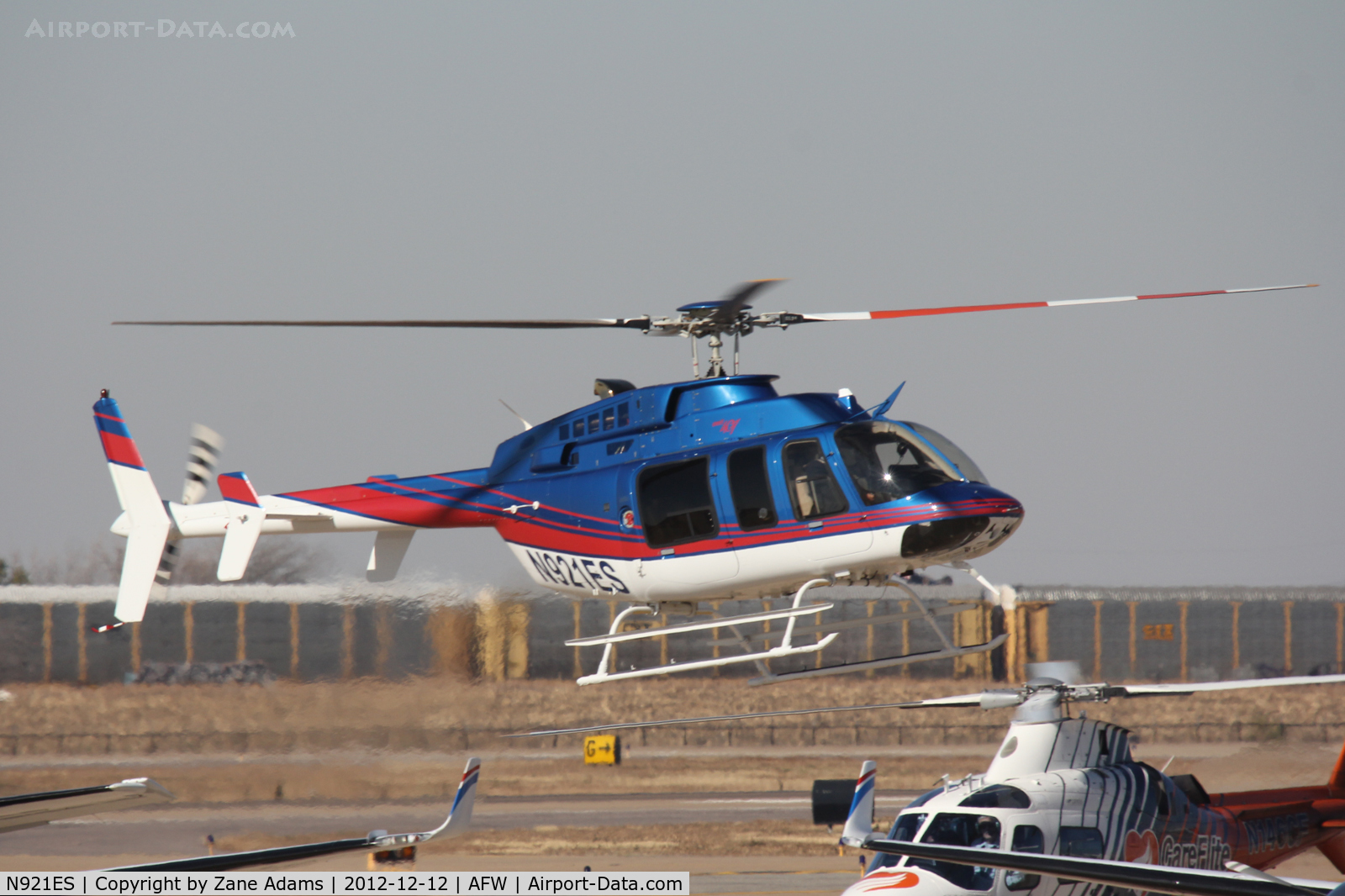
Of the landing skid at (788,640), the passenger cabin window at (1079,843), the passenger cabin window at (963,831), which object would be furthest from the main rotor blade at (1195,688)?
the passenger cabin window at (963,831)

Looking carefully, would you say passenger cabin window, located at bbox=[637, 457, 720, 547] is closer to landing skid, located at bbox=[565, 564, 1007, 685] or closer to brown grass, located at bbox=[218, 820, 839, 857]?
landing skid, located at bbox=[565, 564, 1007, 685]

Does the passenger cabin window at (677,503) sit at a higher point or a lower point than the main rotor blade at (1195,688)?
higher

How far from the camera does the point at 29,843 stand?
22719 mm

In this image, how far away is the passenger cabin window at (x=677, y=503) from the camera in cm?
1140

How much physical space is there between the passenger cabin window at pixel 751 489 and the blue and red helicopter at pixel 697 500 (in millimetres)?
13

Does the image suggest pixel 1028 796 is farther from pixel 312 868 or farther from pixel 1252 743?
pixel 1252 743

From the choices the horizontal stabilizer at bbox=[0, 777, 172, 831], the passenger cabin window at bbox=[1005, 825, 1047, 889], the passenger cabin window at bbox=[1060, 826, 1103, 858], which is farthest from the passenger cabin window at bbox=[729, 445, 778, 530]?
the horizontal stabilizer at bbox=[0, 777, 172, 831]

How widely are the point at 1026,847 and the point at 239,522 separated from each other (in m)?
8.62

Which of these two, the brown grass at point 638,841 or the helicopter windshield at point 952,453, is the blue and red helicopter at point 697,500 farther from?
the brown grass at point 638,841

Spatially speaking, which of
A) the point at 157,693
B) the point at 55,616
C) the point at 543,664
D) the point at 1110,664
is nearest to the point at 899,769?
the point at 543,664

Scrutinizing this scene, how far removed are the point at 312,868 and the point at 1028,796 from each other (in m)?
13.7

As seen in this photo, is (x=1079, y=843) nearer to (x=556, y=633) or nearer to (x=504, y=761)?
(x=504, y=761)

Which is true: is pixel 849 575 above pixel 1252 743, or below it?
above

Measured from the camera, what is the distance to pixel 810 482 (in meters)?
10.9
